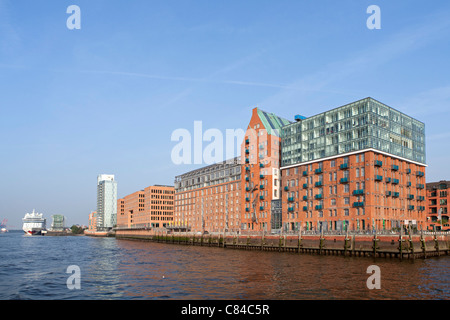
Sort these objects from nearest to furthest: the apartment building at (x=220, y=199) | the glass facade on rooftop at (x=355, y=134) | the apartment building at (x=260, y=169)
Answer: the glass facade on rooftop at (x=355, y=134) → the apartment building at (x=260, y=169) → the apartment building at (x=220, y=199)

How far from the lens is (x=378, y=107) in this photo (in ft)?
368

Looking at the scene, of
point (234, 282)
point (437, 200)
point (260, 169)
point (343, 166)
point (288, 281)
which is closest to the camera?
point (234, 282)

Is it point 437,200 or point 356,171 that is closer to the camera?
point 356,171

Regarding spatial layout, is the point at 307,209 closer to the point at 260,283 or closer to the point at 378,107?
the point at 378,107

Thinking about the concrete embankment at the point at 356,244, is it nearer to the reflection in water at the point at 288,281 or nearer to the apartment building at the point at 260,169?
the reflection in water at the point at 288,281

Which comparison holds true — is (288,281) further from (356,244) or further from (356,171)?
(356,171)

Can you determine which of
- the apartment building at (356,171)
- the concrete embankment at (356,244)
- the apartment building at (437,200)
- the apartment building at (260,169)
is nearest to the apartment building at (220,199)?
the apartment building at (260,169)

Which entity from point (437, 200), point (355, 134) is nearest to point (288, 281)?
point (355, 134)

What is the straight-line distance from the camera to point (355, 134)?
111875 mm

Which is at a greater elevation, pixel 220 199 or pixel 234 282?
pixel 220 199

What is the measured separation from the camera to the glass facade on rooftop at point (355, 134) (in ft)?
361

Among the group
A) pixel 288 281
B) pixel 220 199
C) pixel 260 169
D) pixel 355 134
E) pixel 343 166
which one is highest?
pixel 355 134
